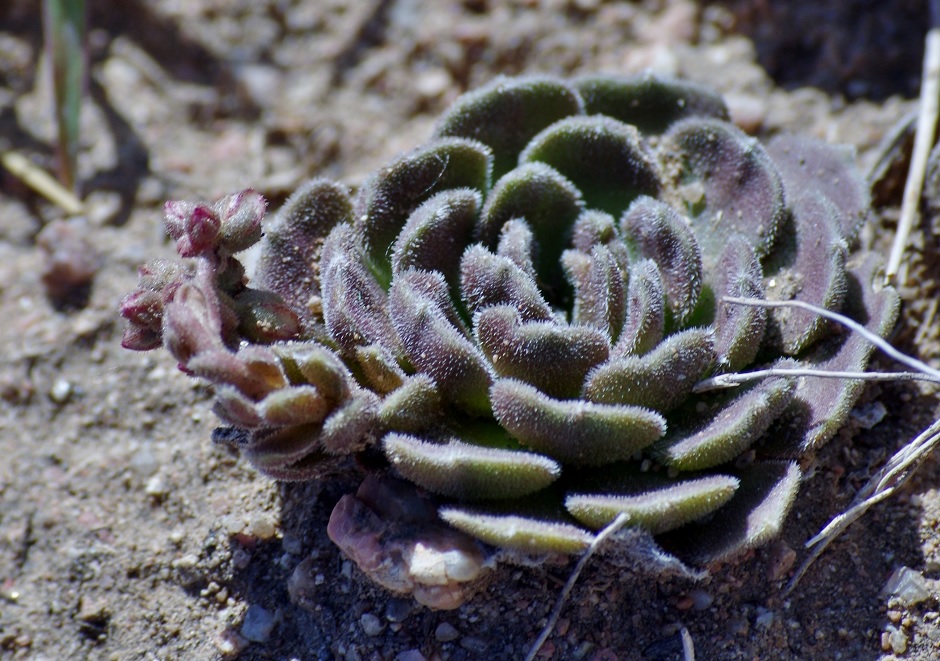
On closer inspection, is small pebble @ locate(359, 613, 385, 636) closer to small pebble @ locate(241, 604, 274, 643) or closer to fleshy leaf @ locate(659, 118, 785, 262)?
small pebble @ locate(241, 604, 274, 643)

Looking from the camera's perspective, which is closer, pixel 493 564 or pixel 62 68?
pixel 493 564

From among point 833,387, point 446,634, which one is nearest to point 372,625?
point 446,634

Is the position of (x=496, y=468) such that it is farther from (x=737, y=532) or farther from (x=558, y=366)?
(x=737, y=532)

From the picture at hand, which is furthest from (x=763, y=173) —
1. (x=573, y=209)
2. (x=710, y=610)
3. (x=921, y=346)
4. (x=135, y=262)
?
(x=135, y=262)

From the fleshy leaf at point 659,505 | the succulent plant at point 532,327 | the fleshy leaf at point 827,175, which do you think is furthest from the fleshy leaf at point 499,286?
the fleshy leaf at point 827,175

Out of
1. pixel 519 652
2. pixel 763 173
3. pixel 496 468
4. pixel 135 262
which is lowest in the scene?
pixel 519 652

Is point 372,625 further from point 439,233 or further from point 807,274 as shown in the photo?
point 807,274

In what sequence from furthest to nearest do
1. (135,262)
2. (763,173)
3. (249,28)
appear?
(249,28) < (135,262) < (763,173)

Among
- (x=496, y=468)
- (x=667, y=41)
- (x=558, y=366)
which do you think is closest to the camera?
(x=496, y=468)
